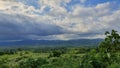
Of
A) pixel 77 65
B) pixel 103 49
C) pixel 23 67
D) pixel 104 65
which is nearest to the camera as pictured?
pixel 77 65

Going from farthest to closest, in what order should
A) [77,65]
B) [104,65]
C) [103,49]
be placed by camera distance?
1. [103,49]
2. [104,65]
3. [77,65]

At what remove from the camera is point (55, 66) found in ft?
196

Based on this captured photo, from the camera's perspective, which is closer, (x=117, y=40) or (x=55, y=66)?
(x=55, y=66)

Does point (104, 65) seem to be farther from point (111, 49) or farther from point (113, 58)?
point (111, 49)

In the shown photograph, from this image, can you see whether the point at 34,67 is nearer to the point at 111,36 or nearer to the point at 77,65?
the point at 77,65

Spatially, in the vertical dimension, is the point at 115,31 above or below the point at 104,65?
above

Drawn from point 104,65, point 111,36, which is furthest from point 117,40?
point 104,65

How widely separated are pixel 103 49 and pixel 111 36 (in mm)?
6243

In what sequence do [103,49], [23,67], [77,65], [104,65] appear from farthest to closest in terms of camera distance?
[103,49] < [23,67] < [104,65] < [77,65]

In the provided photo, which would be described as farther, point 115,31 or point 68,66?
point 115,31

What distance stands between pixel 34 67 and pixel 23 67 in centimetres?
261

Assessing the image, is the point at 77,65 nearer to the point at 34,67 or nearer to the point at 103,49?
the point at 34,67

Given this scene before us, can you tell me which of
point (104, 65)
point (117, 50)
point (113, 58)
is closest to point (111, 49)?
point (117, 50)

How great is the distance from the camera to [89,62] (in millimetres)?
60469
